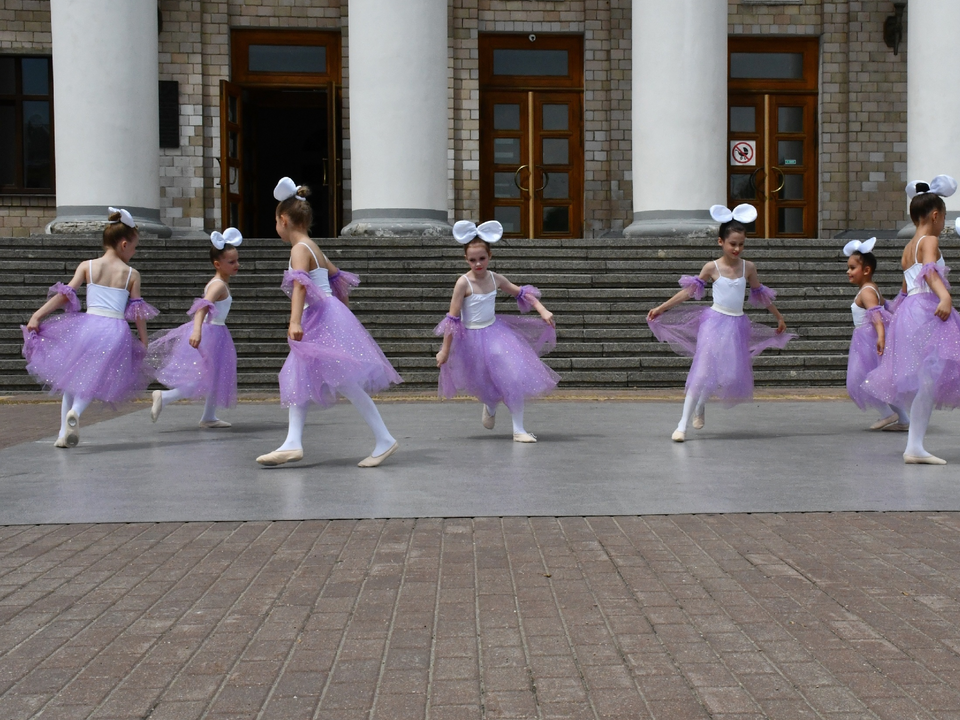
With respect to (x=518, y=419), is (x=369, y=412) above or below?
above

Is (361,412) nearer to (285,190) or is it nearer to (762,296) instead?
(285,190)

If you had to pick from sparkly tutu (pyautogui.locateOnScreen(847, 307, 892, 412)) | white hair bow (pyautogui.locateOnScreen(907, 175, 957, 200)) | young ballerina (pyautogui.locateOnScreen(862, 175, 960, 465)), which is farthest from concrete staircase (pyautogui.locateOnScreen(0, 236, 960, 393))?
young ballerina (pyautogui.locateOnScreen(862, 175, 960, 465))

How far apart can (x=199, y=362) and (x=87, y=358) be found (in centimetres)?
116

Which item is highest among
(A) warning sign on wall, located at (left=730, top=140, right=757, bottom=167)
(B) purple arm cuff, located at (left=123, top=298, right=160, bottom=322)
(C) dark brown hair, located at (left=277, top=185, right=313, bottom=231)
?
(A) warning sign on wall, located at (left=730, top=140, right=757, bottom=167)

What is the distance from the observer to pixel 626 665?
3.89 metres

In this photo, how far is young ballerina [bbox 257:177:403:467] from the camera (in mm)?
7980

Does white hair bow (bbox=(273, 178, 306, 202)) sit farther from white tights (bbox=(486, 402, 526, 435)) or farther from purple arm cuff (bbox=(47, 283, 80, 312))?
white tights (bbox=(486, 402, 526, 435))

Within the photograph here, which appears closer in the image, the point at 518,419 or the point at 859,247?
the point at 518,419

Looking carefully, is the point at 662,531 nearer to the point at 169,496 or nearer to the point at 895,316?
the point at 169,496

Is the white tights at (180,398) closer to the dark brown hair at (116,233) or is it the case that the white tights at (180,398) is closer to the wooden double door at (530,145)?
the dark brown hair at (116,233)

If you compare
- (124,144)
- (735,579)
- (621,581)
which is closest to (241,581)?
(621,581)

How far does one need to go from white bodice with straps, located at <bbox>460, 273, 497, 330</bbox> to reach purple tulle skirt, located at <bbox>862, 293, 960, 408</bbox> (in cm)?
294

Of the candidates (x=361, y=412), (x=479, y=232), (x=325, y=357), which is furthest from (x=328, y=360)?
(x=479, y=232)

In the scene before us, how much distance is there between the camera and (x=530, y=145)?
24.2 metres
